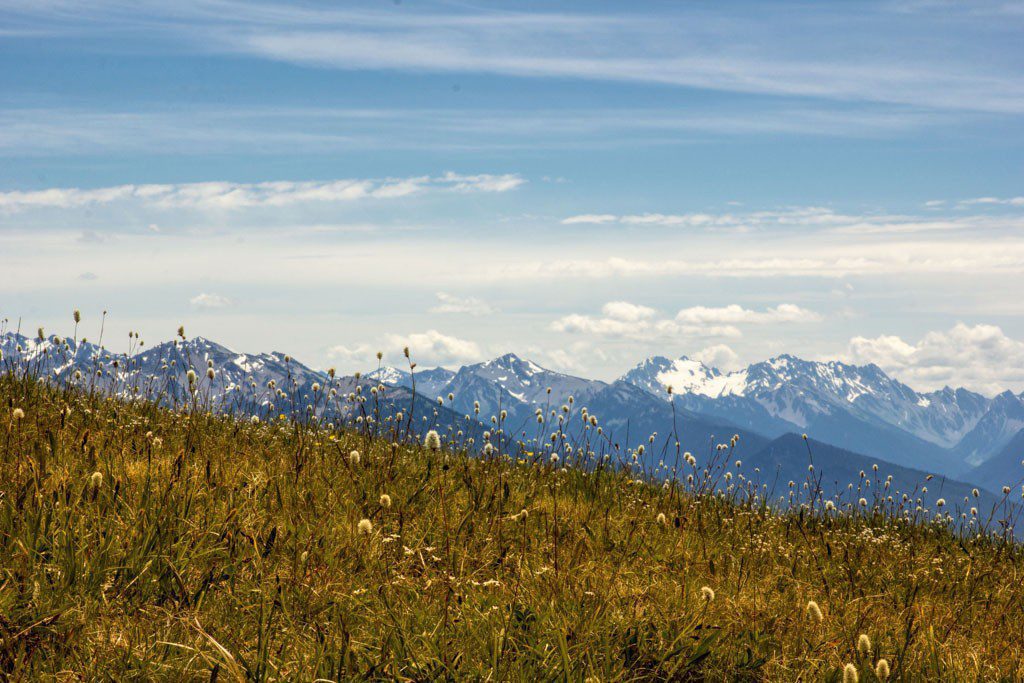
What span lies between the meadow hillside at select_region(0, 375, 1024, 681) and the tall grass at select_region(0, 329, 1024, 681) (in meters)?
0.02

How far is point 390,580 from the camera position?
512 centimetres

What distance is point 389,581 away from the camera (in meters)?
4.87

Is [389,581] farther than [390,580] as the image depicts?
No

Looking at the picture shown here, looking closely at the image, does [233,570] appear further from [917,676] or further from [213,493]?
[917,676]

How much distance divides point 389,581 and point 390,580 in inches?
10.2

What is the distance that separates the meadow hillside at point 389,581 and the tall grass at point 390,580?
21 millimetres

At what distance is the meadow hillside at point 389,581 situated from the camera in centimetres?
411

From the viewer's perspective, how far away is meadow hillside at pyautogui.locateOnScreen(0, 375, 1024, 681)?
4113 millimetres

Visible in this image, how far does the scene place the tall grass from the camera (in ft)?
13.5

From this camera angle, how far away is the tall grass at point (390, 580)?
4.12 metres

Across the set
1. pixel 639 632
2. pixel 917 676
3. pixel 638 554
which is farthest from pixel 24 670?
pixel 917 676

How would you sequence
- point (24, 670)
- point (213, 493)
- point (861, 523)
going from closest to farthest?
point (24, 670) < point (213, 493) < point (861, 523)

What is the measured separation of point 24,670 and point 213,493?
2230 millimetres

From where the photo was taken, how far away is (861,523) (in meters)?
11.4
